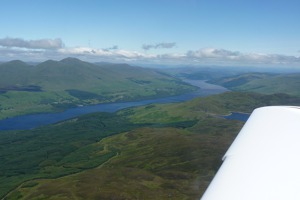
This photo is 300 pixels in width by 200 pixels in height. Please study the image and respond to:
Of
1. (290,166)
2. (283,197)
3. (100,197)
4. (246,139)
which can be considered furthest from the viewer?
(100,197)

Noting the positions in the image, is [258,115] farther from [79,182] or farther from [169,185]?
[79,182]

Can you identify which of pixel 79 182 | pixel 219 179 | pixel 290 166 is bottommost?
pixel 79 182

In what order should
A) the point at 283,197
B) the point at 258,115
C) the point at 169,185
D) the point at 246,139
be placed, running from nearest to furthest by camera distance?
the point at 283,197
the point at 246,139
the point at 258,115
the point at 169,185

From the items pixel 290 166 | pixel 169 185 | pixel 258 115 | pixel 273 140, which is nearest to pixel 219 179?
pixel 290 166

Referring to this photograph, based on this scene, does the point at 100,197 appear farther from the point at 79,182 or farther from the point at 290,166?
the point at 290,166

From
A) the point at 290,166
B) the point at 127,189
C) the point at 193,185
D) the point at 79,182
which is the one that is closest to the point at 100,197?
the point at 127,189

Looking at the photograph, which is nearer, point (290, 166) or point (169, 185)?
point (290, 166)

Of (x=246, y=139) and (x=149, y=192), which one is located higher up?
(x=246, y=139)
